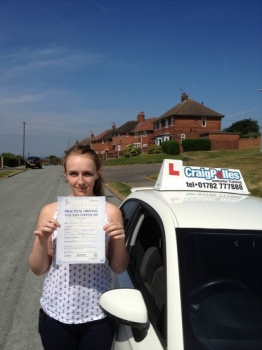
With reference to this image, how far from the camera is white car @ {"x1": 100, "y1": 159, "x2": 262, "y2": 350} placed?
6.00ft

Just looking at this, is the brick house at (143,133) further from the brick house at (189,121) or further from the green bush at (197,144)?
the green bush at (197,144)

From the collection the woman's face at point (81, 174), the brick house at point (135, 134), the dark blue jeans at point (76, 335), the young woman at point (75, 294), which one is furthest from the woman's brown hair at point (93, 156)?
the brick house at point (135, 134)

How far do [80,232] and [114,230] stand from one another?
0.54ft

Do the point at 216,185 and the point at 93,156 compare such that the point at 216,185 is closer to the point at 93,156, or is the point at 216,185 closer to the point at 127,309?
the point at 93,156

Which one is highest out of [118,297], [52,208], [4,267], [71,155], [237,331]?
[71,155]

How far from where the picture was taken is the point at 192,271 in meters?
2.05

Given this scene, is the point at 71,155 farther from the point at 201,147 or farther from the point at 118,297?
the point at 201,147

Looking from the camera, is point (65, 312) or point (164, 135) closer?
point (65, 312)

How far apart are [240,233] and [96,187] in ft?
2.83

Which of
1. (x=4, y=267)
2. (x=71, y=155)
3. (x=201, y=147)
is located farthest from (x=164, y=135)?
(x=71, y=155)

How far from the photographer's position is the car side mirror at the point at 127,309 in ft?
5.98

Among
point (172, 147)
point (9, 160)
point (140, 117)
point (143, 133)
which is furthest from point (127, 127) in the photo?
point (172, 147)

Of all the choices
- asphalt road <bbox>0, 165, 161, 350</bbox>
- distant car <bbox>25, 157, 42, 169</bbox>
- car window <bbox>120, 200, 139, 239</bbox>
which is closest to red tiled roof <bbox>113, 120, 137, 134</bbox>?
distant car <bbox>25, 157, 42, 169</bbox>

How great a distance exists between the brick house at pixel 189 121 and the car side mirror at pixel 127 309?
53976mm
